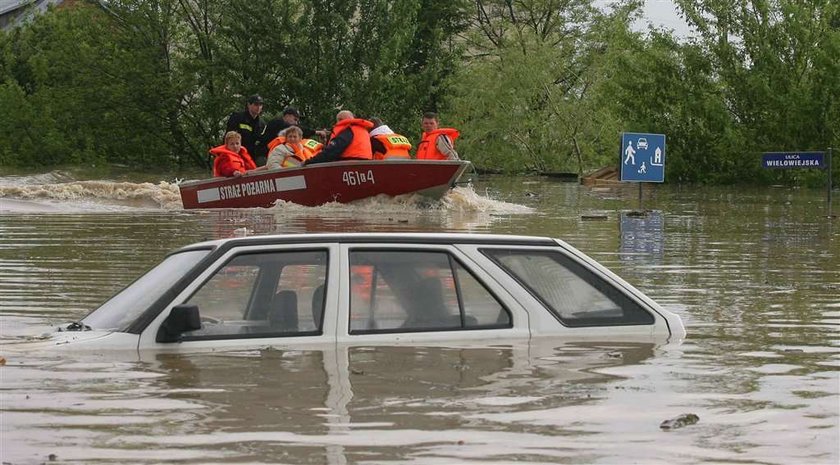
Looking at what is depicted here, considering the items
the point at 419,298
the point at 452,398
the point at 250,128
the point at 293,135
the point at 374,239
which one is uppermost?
the point at 250,128

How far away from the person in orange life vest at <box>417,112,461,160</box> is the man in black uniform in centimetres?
327

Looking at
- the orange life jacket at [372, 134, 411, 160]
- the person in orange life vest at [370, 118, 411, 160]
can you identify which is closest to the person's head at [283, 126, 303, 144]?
the person in orange life vest at [370, 118, 411, 160]

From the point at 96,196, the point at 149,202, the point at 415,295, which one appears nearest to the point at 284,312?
the point at 415,295

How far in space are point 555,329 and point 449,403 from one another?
1142 mm

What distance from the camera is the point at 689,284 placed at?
14.2 meters

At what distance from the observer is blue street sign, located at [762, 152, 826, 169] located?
24047 mm

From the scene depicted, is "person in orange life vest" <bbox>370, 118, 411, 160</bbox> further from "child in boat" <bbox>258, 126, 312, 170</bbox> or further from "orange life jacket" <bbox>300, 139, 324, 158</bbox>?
"child in boat" <bbox>258, 126, 312, 170</bbox>

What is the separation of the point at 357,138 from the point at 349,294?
20.0 meters

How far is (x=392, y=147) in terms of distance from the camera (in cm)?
2862

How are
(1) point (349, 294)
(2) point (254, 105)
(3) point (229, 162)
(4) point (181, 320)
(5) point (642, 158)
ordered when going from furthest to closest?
(2) point (254, 105)
(3) point (229, 162)
(5) point (642, 158)
(1) point (349, 294)
(4) point (181, 320)

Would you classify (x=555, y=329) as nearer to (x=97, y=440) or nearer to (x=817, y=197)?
(x=97, y=440)

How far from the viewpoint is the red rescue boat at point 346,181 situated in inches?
1073

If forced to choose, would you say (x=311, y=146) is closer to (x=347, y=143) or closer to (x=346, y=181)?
(x=347, y=143)

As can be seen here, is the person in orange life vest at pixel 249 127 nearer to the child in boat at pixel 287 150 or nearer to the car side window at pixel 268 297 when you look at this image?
the child in boat at pixel 287 150
